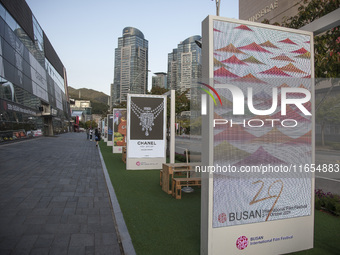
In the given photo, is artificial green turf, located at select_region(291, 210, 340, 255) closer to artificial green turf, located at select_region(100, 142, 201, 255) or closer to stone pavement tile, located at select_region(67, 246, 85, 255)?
artificial green turf, located at select_region(100, 142, 201, 255)

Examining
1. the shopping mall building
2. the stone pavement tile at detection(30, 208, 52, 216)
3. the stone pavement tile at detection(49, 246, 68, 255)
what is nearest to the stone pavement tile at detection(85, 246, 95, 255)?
the stone pavement tile at detection(49, 246, 68, 255)

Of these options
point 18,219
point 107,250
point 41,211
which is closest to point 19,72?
point 41,211

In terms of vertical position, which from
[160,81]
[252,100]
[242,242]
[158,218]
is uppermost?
[160,81]

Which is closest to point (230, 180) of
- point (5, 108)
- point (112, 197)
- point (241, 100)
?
point (241, 100)

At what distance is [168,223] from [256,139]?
2453mm

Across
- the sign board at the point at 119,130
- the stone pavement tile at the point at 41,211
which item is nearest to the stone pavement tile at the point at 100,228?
the stone pavement tile at the point at 41,211

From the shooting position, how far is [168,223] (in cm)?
500

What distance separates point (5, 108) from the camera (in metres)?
23.0

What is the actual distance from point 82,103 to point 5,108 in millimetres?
173269

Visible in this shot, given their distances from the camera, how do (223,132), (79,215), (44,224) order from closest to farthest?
(223,132)
(44,224)
(79,215)

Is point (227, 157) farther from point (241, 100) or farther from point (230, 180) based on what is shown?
point (241, 100)

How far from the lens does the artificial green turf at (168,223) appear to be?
3973 mm

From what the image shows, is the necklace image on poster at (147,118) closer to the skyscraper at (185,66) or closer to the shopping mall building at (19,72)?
the skyscraper at (185,66)

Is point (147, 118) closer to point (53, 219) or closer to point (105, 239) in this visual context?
point (53, 219)
